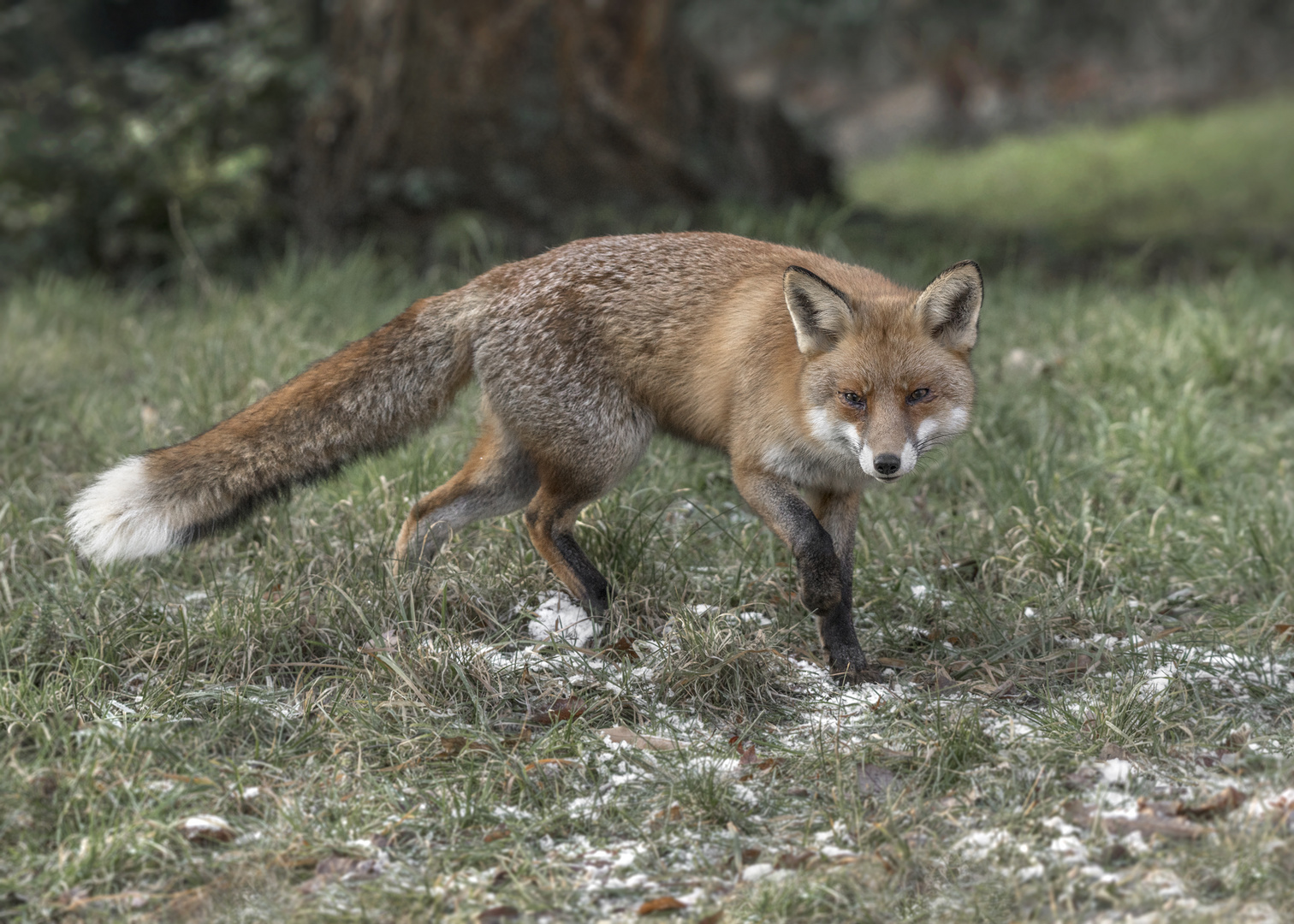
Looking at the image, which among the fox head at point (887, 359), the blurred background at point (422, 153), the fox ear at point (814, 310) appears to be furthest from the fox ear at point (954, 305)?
the blurred background at point (422, 153)

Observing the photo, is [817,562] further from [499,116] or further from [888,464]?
[499,116]

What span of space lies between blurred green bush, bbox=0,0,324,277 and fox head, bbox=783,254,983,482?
5.77m

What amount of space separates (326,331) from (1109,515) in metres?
4.30

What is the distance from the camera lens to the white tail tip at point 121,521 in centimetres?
392

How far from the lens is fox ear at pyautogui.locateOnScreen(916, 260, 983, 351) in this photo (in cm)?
380

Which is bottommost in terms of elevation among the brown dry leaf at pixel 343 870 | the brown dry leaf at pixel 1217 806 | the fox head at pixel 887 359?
the brown dry leaf at pixel 1217 806

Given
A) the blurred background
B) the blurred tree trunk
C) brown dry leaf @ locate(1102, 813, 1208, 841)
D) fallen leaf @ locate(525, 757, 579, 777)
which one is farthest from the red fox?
the blurred tree trunk

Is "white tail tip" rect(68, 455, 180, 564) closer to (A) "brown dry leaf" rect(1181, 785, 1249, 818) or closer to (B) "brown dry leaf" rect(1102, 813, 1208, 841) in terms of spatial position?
(B) "brown dry leaf" rect(1102, 813, 1208, 841)

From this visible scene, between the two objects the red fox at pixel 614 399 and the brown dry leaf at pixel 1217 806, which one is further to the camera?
the red fox at pixel 614 399

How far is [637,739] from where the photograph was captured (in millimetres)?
3635

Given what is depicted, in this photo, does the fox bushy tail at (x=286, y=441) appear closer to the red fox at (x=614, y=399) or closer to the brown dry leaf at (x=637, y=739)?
the red fox at (x=614, y=399)

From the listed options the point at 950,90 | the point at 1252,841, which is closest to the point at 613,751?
the point at 1252,841

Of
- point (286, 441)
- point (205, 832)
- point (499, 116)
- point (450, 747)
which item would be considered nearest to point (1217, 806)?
point (450, 747)

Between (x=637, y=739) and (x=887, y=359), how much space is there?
4.69ft
